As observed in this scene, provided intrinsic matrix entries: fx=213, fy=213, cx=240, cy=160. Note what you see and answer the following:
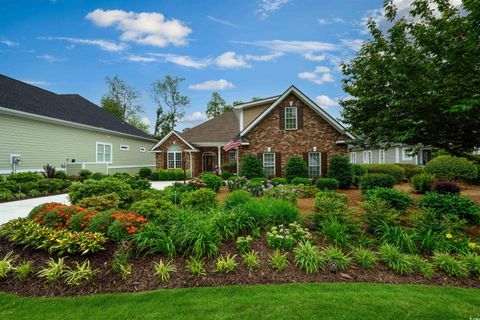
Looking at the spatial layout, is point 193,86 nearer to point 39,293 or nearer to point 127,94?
point 127,94

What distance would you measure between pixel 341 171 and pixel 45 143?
17683 millimetres

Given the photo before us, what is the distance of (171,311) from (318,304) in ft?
5.89

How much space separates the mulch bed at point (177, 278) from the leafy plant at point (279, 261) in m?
0.07

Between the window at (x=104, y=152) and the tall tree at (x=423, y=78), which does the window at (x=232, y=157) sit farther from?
the tall tree at (x=423, y=78)

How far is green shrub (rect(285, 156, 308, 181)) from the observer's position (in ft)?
43.0

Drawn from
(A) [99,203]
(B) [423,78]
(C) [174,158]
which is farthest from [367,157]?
(A) [99,203]

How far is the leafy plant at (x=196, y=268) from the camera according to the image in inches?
127

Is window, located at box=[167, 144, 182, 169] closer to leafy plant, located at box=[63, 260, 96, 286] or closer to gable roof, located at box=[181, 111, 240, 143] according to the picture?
gable roof, located at box=[181, 111, 240, 143]

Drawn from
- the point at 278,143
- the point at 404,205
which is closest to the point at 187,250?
the point at 404,205

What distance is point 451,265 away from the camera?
11.2 feet

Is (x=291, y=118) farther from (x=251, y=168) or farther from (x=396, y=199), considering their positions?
(x=396, y=199)

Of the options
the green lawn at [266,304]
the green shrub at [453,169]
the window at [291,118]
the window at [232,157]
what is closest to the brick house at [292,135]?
the window at [291,118]

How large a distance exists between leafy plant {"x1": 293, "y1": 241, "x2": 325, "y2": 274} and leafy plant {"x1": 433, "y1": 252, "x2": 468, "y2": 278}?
1.92 m

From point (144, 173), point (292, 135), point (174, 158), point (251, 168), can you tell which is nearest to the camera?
point (251, 168)
